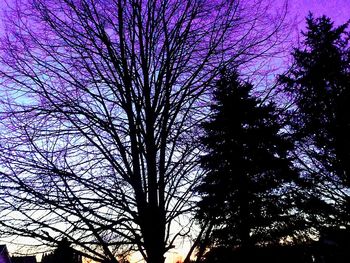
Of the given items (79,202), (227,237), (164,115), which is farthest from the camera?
(227,237)

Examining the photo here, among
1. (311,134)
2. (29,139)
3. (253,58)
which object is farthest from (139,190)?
(311,134)

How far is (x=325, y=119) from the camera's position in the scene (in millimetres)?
14664

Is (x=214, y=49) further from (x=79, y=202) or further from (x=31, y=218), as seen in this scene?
(x=31, y=218)

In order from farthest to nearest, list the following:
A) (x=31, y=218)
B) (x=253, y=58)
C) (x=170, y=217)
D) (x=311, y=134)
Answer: (x=311, y=134)
(x=253, y=58)
(x=170, y=217)
(x=31, y=218)

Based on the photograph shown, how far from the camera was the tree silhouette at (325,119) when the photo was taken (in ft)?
42.8

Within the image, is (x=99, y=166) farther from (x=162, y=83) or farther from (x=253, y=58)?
(x=253, y=58)

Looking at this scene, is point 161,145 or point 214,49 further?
point 214,49

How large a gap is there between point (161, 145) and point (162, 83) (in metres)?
0.94

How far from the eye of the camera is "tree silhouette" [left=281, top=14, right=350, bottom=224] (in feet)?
42.8

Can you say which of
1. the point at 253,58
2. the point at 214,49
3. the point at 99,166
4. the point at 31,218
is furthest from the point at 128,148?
the point at 253,58

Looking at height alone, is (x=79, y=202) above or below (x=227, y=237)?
below

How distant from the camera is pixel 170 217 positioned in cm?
373

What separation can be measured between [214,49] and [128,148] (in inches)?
75.1

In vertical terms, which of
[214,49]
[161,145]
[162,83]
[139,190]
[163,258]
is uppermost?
[214,49]
